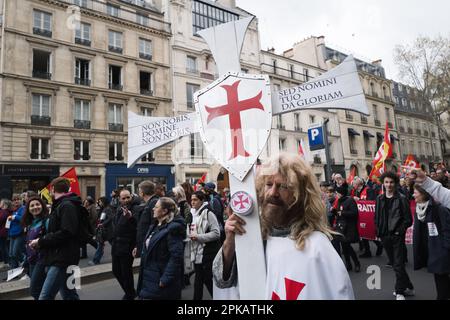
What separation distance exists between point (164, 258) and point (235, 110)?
213 centimetres

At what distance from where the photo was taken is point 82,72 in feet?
66.6

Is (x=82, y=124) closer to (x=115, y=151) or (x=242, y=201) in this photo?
(x=115, y=151)

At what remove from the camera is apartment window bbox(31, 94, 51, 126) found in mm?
17984

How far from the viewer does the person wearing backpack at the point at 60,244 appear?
340cm

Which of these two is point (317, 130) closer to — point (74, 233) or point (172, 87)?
point (74, 233)

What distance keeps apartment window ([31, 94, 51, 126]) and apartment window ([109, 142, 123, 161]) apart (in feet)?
12.7

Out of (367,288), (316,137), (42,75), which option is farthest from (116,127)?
(367,288)

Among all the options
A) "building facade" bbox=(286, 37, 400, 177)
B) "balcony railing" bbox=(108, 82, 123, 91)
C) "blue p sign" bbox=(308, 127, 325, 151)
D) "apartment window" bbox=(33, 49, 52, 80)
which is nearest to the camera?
"blue p sign" bbox=(308, 127, 325, 151)

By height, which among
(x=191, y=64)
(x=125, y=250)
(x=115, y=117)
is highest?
(x=191, y=64)

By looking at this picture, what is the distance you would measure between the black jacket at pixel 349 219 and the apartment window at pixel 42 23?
20.2 meters

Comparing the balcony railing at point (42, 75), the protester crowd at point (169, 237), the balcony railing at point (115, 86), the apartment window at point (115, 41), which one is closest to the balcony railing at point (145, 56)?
the apartment window at point (115, 41)

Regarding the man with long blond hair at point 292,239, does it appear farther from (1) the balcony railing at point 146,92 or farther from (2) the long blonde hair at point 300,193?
(1) the balcony railing at point 146,92

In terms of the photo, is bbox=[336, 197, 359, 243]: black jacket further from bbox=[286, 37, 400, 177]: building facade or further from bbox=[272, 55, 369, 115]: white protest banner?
bbox=[286, 37, 400, 177]: building facade

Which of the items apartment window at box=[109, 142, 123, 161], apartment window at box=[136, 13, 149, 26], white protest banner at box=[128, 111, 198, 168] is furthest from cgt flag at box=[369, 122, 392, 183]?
apartment window at box=[136, 13, 149, 26]
